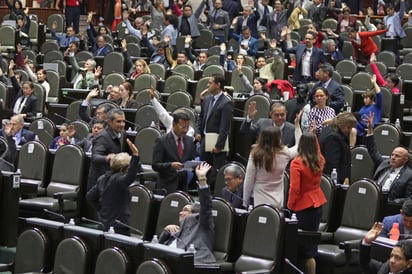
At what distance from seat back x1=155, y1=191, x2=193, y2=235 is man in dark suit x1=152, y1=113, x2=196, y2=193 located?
2.79 feet

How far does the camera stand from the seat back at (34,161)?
1042 centimetres

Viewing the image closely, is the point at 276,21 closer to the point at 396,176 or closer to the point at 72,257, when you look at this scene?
the point at 396,176

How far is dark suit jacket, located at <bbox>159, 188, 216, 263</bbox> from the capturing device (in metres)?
7.77

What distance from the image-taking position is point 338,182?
9633 mm

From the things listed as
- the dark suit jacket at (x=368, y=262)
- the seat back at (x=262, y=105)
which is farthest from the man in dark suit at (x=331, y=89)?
the dark suit jacket at (x=368, y=262)

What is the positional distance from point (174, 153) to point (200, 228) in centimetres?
174

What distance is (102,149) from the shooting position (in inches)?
369

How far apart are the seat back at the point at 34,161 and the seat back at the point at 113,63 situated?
18.2 ft

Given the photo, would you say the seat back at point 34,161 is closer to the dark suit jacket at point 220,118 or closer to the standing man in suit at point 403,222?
the dark suit jacket at point 220,118

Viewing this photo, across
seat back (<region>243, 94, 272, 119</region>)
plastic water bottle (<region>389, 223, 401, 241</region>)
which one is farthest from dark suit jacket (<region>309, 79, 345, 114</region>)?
plastic water bottle (<region>389, 223, 401, 241</region>)

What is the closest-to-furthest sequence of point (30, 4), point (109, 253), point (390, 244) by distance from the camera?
point (390, 244), point (109, 253), point (30, 4)

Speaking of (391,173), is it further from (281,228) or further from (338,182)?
(281,228)

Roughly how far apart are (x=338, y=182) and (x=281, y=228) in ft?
6.37

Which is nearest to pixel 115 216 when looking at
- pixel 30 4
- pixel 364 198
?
pixel 364 198
